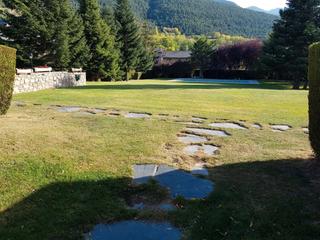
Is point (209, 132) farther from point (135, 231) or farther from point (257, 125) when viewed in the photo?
point (135, 231)

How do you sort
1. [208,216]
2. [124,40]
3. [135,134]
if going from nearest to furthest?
[208,216], [135,134], [124,40]

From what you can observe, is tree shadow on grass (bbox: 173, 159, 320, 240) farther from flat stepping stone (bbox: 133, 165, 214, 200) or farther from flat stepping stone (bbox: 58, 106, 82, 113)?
flat stepping stone (bbox: 58, 106, 82, 113)

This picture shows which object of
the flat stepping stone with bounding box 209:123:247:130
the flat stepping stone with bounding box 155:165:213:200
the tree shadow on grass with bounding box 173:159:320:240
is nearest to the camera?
the tree shadow on grass with bounding box 173:159:320:240

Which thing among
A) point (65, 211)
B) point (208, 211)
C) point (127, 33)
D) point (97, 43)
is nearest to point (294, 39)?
point (97, 43)

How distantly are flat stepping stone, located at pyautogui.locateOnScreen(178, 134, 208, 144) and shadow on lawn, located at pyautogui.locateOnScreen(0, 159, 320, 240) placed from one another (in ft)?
6.05

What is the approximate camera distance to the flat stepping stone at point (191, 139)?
6973 millimetres

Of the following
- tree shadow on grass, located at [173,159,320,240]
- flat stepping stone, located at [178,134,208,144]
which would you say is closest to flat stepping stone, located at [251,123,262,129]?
flat stepping stone, located at [178,134,208,144]

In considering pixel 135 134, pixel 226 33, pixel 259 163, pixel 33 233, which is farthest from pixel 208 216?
pixel 226 33

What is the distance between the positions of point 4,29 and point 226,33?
111 meters

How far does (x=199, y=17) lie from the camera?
12912 cm

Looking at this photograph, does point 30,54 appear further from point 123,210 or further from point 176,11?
point 176,11

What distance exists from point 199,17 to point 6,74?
415 feet

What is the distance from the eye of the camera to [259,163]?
19.1 feet

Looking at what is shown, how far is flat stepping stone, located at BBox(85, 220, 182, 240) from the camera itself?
3604 mm
